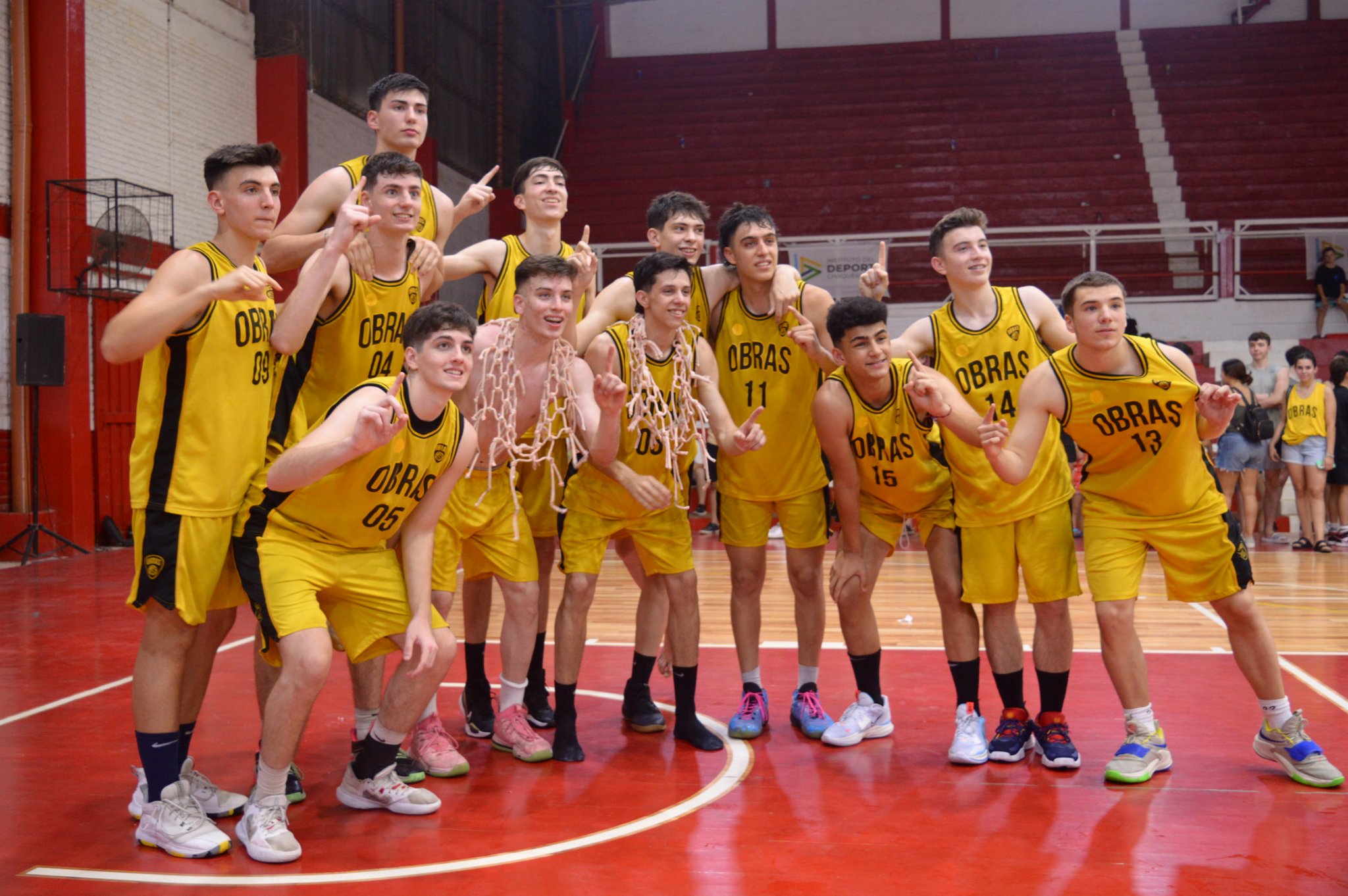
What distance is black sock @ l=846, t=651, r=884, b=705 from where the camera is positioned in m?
4.56

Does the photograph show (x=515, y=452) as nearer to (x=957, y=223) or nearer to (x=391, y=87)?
(x=391, y=87)

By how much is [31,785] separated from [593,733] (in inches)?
80.8

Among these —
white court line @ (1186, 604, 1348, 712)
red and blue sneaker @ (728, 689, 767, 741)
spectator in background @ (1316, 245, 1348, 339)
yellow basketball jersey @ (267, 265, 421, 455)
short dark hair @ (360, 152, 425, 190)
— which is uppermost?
spectator in background @ (1316, 245, 1348, 339)

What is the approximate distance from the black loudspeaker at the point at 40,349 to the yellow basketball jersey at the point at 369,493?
759 cm

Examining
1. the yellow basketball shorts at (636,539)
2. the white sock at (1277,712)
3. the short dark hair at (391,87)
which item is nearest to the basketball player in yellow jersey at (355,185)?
the short dark hair at (391,87)

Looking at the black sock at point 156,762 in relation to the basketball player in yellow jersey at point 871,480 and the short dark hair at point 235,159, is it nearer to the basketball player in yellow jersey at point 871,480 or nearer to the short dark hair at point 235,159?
the short dark hair at point 235,159

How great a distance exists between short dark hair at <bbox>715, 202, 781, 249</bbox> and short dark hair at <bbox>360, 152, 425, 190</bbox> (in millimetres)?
1282

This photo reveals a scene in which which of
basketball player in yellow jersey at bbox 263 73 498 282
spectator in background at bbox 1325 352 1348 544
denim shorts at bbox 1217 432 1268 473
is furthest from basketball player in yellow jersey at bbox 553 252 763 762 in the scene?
spectator in background at bbox 1325 352 1348 544

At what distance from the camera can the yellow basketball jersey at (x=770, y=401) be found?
15.4 feet

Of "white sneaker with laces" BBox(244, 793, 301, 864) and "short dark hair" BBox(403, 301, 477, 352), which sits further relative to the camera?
"short dark hair" BBox(403, 301, 477, 352)

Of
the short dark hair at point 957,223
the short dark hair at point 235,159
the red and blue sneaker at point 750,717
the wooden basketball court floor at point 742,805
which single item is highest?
the short dark hair at point 235,159

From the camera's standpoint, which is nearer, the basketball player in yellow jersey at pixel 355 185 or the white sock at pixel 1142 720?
the white sock at pixel 1142 720

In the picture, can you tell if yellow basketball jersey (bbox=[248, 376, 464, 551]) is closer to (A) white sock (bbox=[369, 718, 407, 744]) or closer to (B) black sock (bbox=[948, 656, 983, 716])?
(A) white sock (bbox=[369, 718, 407, 744])

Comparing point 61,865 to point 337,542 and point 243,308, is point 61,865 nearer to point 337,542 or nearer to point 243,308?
point 337,542
